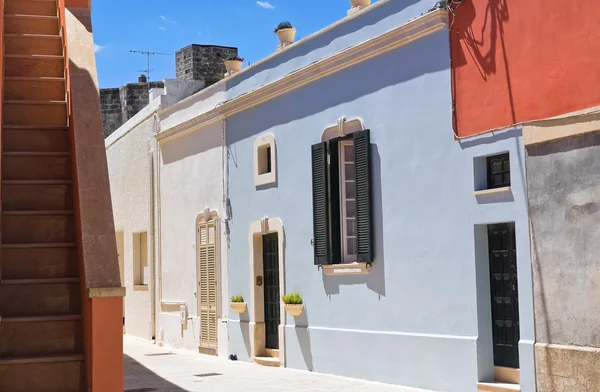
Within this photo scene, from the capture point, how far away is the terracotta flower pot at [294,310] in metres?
13.7

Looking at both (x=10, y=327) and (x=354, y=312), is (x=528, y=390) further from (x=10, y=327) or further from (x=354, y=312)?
(x=10, y=327)

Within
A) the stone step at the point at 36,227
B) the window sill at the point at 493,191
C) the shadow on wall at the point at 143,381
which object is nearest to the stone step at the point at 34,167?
the stone step at the point at 36,227

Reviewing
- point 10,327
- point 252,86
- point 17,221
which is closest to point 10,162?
point 17,221

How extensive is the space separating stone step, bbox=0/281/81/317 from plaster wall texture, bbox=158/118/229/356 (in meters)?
9.05

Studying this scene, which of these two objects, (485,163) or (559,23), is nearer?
(559,23)

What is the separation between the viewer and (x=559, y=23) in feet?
30.4

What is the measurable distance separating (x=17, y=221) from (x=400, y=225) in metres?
5.26

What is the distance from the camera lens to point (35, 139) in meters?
8.56

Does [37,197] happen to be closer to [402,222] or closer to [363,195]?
[402,222]

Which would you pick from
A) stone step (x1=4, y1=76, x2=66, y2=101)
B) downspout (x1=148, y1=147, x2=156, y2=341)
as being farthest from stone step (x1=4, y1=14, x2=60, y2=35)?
downspout (x1=148, y1=147, x2=156, y2=341)

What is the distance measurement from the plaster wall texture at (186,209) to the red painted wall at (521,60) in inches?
274

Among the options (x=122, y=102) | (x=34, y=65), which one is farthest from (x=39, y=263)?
(x=122, y=102)

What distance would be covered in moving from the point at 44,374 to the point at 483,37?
6122 millimetres

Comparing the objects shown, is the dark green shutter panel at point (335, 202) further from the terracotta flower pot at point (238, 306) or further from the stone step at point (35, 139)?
the stone step at point (35, 139)
